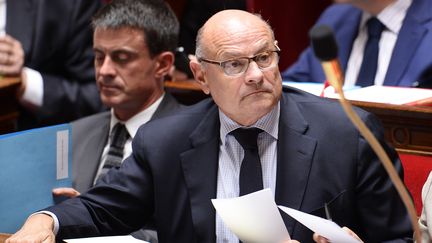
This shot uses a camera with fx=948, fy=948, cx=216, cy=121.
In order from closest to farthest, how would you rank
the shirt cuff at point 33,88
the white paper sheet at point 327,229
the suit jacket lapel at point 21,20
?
the white paper sheet at point 327,229 < the shirt cuff at point 33,88 < the suit jacket lapel at point 21,20

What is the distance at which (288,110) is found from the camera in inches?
99.8

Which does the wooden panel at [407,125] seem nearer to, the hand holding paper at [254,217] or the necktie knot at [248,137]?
the necktie knot at [248,137]

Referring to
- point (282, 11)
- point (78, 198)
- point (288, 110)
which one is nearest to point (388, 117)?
point (288, 110)

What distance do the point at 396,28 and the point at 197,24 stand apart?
3.15ft

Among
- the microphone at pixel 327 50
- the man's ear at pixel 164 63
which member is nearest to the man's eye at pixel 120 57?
the man's ear at pixel 164 63

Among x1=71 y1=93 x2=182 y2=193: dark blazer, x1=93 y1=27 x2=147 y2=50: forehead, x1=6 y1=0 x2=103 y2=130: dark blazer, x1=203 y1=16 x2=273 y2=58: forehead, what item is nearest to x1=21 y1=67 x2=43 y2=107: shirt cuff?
x1=6 y1=0 x2=103 y2=130: dark blazer

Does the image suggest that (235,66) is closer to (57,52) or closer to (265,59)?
(265,59)

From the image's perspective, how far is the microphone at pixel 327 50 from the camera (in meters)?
1.57

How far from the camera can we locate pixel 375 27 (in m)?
3.68

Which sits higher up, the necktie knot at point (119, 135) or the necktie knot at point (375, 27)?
the necktie knot at point (375, 27)

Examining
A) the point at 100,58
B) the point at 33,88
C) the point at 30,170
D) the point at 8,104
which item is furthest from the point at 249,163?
the point at 33,88

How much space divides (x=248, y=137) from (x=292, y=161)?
0.43 feet

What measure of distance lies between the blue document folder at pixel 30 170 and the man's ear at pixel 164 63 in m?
0.58

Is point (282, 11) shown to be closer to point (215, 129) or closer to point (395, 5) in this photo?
point (395, 5)
